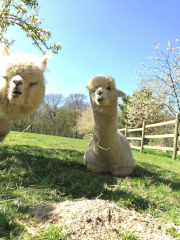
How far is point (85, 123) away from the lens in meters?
32.5

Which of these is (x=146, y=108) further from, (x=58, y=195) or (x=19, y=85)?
(x=19, y=85)

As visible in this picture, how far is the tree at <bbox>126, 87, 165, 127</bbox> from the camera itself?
18600 millimetres

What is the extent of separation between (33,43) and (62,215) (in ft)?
20.6

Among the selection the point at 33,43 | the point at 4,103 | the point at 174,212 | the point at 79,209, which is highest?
the point at 33,43

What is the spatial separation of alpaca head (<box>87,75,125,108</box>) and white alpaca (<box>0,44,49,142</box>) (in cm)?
114

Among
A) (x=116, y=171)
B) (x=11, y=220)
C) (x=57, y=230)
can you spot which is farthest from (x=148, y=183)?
(x=11, y=220)

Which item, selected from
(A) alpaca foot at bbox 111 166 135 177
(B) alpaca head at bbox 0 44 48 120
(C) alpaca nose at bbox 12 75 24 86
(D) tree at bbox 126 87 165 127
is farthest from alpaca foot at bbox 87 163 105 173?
(D) tree at bbox 126 87 165 127

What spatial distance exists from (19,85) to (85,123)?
3077 centimetres

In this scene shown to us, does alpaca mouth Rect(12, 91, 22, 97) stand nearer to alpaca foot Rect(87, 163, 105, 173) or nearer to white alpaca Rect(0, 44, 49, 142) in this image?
white alpaca Rect(0, 44, 49, 142)

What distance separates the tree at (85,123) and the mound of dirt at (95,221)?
2834 centimetres

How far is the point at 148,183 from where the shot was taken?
3092mm

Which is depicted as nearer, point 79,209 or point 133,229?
point 133,229

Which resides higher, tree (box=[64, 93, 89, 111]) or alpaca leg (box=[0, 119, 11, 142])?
tree (box=[64, 93, 89, 111])

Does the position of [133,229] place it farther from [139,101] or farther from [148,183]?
[139,101]
